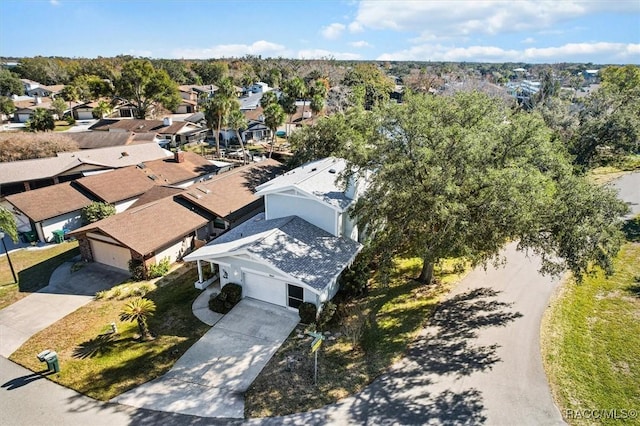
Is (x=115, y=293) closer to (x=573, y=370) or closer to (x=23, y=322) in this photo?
(x=23, y=322)

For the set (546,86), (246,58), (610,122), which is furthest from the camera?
(246,58)

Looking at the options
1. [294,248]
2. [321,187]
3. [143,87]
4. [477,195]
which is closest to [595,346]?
[477,195]

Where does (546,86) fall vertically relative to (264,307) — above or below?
above

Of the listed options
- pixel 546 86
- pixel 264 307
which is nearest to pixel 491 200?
pixel 264 307

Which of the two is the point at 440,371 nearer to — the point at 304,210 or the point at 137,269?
the point at 304,210

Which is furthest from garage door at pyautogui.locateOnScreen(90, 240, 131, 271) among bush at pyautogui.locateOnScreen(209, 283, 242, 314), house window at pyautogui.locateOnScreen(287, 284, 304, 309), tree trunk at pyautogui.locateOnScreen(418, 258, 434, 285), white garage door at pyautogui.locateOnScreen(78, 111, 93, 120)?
white garage door at pyautogui.locateOnScreen(78, 111, 93, 120)

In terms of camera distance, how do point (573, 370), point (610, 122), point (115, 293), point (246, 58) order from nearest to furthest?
point (573, 370)
point (115, 293)
point (610, 122)
point (246, 58)

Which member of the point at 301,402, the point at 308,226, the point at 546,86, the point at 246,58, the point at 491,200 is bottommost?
the point at 301,402
